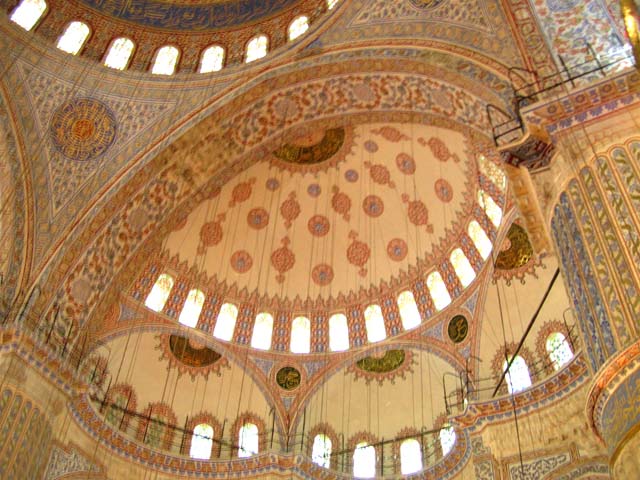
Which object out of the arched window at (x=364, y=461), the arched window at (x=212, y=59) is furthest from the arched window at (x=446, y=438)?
the arched window at (x=212, y=59)

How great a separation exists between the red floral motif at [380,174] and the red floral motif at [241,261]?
114 inches

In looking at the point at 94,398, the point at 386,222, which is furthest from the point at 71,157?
the point at 386,222

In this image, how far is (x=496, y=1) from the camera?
329 inches

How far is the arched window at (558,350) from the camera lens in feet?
32.0

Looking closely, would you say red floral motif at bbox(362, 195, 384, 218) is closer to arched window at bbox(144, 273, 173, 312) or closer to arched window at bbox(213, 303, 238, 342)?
arched window at bbox(213, 303, 238, 342)

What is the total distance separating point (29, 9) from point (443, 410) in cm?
963

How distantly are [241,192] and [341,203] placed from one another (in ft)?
6.38

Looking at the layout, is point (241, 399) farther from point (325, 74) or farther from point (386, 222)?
point (325, 74)

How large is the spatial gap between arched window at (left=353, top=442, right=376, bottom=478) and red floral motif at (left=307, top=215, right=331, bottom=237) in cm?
406

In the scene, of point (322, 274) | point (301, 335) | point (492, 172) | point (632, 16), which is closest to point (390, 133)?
point (492, 172)

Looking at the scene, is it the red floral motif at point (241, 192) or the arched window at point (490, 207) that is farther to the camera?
the red floral motif at point (241, 192)

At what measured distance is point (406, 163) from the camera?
1233cm

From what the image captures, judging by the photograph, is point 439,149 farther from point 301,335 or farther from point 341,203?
point 301,335

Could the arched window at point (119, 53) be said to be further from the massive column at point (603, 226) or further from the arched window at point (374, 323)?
the massive column at point (603, 226)
